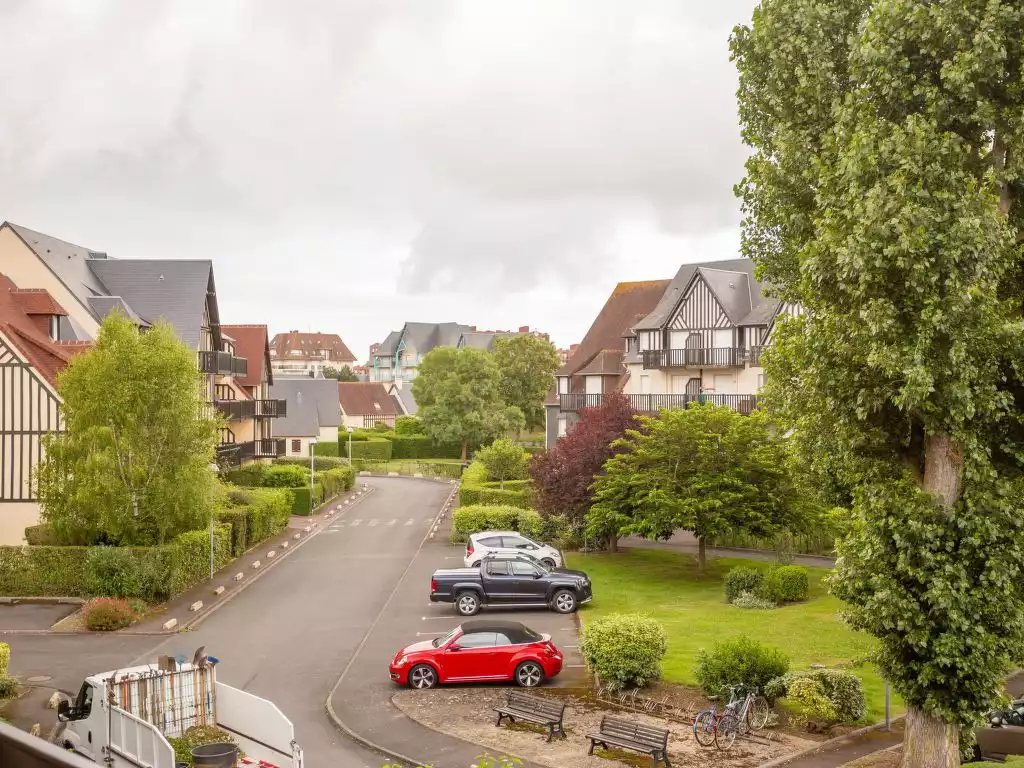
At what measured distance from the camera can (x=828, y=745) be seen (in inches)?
624

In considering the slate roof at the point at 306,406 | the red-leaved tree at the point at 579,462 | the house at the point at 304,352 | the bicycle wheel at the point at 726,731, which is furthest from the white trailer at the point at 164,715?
the house at the point at 304,352

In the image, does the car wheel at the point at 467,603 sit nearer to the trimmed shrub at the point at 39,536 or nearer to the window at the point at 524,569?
the window at the point at 524,569

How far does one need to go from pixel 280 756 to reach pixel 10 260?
34.8m

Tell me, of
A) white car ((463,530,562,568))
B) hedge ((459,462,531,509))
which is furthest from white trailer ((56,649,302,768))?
hedge ((459,462,531,509))

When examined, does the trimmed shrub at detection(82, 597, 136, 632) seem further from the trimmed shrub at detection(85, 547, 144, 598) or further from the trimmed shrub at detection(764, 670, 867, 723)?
the trimmed shrub at detection(764, 670, 867, 723)

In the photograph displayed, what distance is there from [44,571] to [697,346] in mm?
31760

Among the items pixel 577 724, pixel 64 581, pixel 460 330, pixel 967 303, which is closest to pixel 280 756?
pixel 577 724

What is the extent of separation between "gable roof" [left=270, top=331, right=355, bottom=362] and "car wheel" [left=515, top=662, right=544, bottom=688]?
164354 millimetres

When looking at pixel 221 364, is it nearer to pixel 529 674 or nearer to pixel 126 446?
pixel 126 446

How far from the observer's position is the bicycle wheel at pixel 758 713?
1705 cm

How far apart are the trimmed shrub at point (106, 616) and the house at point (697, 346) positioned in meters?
26.3

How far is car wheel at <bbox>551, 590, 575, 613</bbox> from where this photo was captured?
1059 inches

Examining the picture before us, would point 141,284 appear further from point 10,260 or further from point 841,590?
point 841,590

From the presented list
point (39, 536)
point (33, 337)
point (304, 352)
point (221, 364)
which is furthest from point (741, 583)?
point (304, 352)
